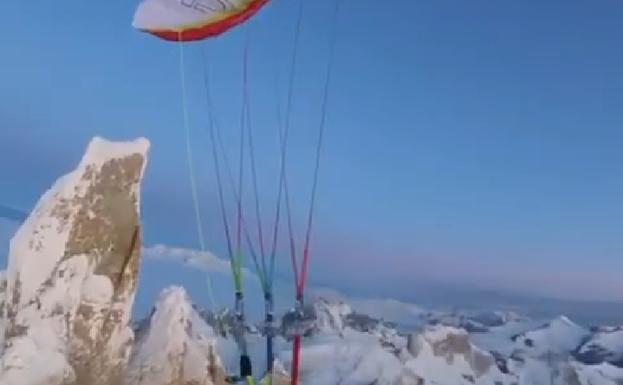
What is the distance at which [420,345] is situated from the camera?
3942 inches

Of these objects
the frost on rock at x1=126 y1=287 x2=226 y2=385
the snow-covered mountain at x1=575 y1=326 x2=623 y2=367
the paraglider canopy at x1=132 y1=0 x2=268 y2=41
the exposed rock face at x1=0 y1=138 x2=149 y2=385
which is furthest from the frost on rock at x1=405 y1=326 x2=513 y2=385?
the paraglider canopy at x1=132 y1=0 x2=268 y2=41

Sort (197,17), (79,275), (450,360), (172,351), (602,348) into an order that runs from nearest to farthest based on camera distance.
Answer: (197,17)
(79,275)
(172,351)
(450,360)
(602,348)

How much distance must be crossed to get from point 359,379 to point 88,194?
76.9 meters

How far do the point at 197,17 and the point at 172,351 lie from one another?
12.7 meters

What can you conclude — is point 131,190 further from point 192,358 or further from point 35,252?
point 192,358

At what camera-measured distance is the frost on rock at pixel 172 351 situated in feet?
73.0

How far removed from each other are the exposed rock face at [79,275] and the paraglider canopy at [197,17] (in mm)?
6477

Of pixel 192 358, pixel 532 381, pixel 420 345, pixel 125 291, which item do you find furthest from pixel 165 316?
pixel 532 381

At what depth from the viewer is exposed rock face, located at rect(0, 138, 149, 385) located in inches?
659

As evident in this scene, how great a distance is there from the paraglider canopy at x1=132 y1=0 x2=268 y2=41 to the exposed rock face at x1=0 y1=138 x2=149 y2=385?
6477 mm

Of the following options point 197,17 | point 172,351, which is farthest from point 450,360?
point 197,17

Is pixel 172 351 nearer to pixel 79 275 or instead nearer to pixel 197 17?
pixel 79 275

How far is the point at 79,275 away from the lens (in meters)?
17.0

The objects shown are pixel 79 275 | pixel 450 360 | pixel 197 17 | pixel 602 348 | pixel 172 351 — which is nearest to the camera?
pixel 197 17
